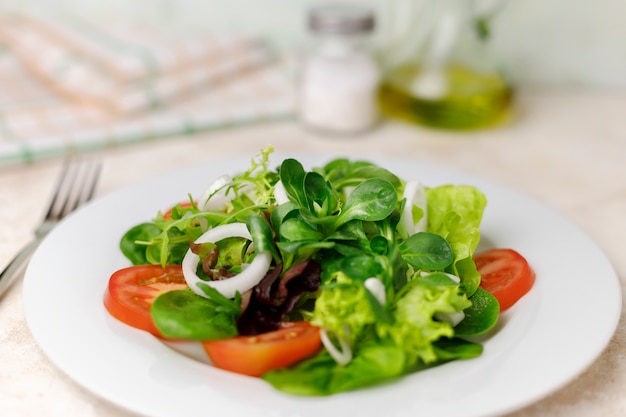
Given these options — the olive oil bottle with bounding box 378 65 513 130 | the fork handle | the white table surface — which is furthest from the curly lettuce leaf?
the olive oil bottle with bounding box 378 65 513 130

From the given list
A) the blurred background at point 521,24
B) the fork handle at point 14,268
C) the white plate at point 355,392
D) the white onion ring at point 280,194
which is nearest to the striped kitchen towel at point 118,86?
the blurred background at point 521,24

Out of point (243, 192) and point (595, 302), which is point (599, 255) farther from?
point (243, 192)

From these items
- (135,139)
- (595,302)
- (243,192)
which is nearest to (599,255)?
(595,302)

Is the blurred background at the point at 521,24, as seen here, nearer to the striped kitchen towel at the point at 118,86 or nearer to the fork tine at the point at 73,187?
the striped kitchen towel at the point at 118,86

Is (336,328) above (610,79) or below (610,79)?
above

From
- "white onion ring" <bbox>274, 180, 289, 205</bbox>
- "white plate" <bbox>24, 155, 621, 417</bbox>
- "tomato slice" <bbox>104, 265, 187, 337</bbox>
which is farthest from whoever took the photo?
"white onion ring" <bbox>274, 180, 289, 205</bbox>

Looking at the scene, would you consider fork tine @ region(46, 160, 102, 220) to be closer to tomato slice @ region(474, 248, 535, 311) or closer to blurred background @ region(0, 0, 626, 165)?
blurred background @ region(0, 0, 626, 165)
